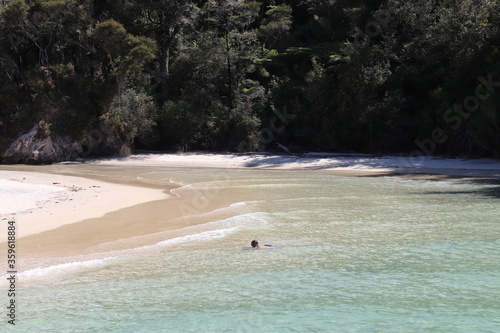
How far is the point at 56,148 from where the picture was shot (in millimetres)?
27688

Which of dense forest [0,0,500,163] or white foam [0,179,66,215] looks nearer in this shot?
white foam [0,179,66,215]

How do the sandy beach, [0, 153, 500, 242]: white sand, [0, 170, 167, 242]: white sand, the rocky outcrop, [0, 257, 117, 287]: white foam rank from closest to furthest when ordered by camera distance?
1. [0, 257, 117, 287]: white foam
2. the sandy beach
3. [0, 170, 167, 242]: white sand
4. [0, 153, 500, 242]: white sand
5. the rocky outcrop

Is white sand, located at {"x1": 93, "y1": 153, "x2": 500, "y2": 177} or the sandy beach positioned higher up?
white sand, located at {"x1": 93, "y1": 153, "x2": 500, "y2": 177}

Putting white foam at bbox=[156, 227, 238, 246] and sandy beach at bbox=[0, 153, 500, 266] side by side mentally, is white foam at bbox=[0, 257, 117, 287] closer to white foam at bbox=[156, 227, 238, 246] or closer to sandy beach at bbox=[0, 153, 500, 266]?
sandy beach at bbox=[0, 153, 500, 266]

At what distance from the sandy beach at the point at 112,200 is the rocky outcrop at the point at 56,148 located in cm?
285

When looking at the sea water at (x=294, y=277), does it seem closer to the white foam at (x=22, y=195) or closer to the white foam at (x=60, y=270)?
the white foam at (x=60, y=270)

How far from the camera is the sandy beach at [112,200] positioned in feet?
29.8

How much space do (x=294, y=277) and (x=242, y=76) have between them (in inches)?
967

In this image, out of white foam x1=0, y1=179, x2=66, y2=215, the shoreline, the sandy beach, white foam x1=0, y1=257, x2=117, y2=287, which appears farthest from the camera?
the shoreline

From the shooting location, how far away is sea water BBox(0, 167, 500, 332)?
17.9 feet

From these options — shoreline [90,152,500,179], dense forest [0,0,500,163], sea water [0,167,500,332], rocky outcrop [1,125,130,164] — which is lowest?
sea water [0,167,500,332]

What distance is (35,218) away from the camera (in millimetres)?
10438

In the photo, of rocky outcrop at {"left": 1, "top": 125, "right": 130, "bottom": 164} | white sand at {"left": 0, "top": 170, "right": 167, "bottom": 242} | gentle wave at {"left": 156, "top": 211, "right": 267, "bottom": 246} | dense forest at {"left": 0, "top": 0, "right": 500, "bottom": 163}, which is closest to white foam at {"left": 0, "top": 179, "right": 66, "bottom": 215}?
white sand at {"left": 0, "top": 170, "right": 167, "bottom": 242}

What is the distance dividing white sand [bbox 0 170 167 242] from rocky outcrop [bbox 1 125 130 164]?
11515 mm
